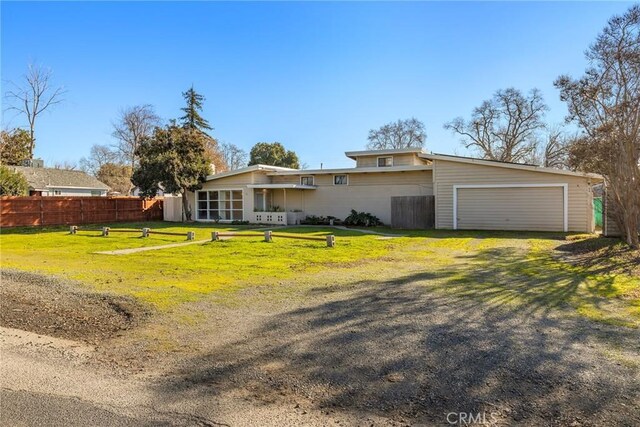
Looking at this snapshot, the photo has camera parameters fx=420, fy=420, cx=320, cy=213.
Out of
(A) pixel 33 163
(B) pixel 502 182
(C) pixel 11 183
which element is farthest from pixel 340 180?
(A) pixel 33 163

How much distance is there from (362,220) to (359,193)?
2060 millimetres

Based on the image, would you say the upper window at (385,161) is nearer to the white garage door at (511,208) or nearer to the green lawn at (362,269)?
the white garage door at (511,208)

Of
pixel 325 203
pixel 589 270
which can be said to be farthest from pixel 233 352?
pixel 325 203

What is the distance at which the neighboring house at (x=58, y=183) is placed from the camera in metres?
37.5

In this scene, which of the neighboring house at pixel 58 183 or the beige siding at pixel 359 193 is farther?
the neighboring house at pixel 58 183

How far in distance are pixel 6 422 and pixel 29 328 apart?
9.28 ft

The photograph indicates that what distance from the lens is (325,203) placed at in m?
25.9

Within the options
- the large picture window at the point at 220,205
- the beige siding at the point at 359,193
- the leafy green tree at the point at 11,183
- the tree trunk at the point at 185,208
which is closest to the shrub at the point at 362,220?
the beige siding at the point at 359,193

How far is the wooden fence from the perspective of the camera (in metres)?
24.3

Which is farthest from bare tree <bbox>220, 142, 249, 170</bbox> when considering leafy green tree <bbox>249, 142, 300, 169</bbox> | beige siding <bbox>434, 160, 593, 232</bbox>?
beige siding <bbox>434, 160, 593, 232</bbox>

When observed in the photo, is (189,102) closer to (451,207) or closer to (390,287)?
(451,207)

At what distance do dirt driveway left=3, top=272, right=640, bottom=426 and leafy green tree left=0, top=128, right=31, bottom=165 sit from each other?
4125 centimetres

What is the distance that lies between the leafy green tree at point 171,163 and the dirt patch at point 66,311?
18.5 meters

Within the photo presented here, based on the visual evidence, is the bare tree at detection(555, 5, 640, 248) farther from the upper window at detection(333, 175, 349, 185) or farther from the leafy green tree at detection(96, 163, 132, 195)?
the leafy green tree at detection(96, 163, 132, 195)
